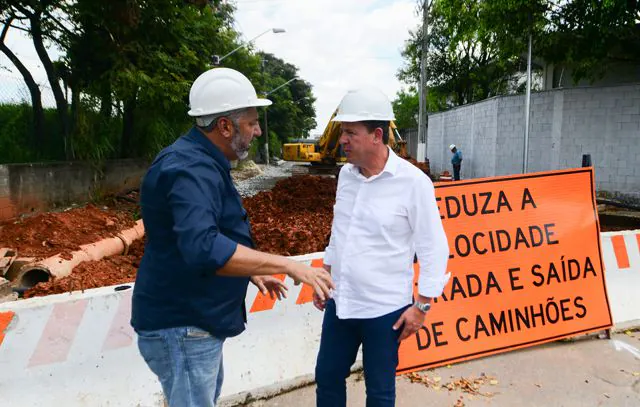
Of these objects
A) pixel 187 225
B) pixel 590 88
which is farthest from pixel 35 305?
pixel 590 88

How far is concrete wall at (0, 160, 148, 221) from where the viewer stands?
8.88 meters

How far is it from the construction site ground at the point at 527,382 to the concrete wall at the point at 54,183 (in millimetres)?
8295

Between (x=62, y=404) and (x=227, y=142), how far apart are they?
201cm

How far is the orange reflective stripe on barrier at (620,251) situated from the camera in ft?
13.7

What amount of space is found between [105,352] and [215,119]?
5.89 feet

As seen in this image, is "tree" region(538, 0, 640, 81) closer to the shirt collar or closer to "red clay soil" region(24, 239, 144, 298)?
"red clay soil" region(24, 239, 144, 298)

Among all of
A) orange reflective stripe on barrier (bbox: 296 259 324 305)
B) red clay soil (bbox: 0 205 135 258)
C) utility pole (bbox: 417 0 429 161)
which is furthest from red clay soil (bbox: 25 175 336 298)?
utility pole (bbox: 417 0 429 161)

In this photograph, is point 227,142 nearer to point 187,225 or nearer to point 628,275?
point 187,225

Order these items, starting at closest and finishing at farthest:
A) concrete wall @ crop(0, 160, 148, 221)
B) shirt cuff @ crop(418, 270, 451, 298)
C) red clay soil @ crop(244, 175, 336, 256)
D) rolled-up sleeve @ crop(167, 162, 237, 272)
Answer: rolled-up sleeve @ crop(167, 162, 237, 272) → shirt cuff @ crop(418, 270, 451, 298) → red clay soil @ crop(244, 175, 336, 256) → concrete wall @ crop(0, 160, 148, 221)

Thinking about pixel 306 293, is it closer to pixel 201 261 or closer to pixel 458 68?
pixel 201 261

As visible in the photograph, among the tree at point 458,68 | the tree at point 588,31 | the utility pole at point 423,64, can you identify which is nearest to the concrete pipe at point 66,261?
the tree at point 588,31

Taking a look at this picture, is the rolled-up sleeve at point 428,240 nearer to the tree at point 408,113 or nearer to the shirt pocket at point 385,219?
the shirt pocket at point 385,219

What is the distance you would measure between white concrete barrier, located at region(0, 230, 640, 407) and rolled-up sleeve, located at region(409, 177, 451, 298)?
137 centimetres

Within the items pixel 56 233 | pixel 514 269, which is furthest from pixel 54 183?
pixel 514 269
